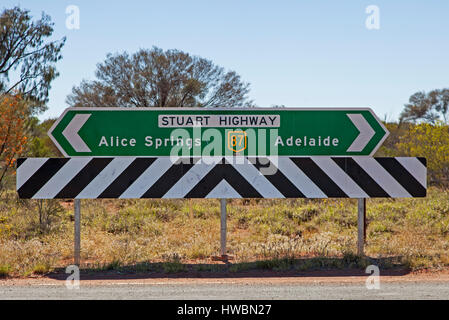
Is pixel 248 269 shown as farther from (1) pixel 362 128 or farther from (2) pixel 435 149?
(2) pixel 435 149

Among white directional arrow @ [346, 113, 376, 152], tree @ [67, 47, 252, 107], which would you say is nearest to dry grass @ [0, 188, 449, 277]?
white directional arrow @ [346, 113, 376, 152]

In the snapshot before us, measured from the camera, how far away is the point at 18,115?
493 inches

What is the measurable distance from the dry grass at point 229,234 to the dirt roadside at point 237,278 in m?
0.22

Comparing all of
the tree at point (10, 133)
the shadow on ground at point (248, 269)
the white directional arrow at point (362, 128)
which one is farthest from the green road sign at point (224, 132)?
the tree at point (10, 133)

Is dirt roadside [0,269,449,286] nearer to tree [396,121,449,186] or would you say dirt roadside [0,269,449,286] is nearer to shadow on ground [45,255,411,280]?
shadow on ground [45,255,411,280]

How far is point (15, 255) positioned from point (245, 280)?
3.48 metres

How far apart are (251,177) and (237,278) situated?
1854 millimetres

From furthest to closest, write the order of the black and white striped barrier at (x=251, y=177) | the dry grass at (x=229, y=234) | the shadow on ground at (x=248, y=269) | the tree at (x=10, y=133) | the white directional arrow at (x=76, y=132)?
1. the tree at (x=10, y=133)
2. the white directional arrow at (x=76, y=132)
3. the black and white striped barrier at (x=251, y=177)
4. the dry grass at (x=229, y=234)
5. the shadow on ground at (x=248, y=269)

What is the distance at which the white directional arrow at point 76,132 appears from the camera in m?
7.65

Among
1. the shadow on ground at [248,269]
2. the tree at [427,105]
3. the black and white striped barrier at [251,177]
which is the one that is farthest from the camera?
the tree at [427,105]

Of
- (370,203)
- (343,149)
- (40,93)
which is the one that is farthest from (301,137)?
(40,93)

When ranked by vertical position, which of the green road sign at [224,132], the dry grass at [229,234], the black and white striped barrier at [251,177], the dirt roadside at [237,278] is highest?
the green road sign at [224,132]

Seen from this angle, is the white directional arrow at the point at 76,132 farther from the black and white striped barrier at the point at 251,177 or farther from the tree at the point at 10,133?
the tree at the point at 10,133

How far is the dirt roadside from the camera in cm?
608
